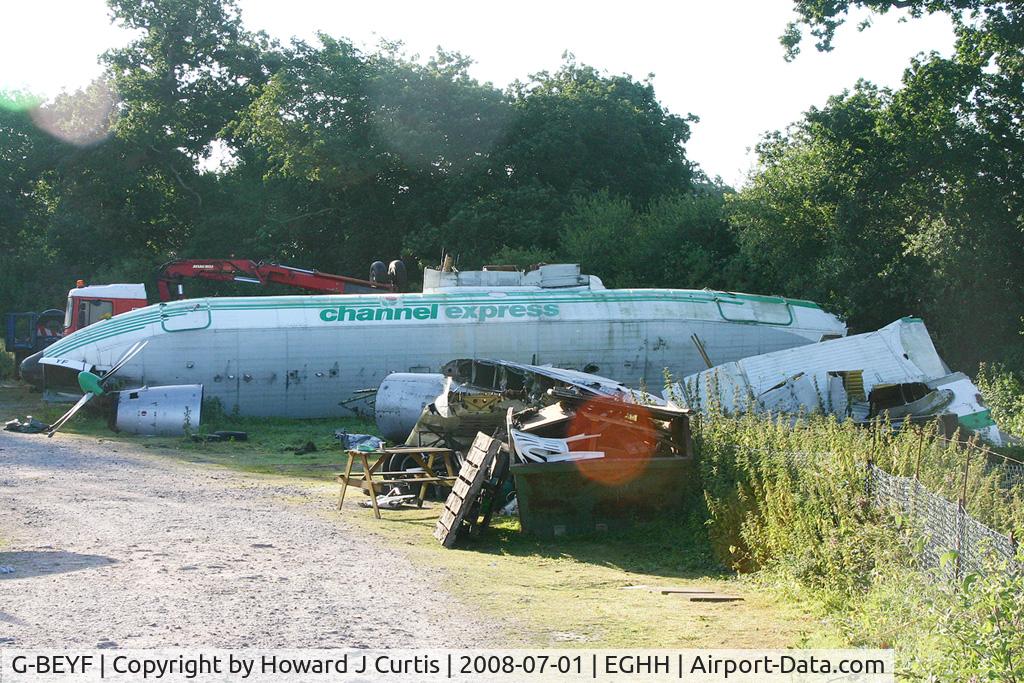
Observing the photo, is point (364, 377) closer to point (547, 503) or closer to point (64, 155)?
point (547, 503)

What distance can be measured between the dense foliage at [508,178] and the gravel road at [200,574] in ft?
64.2

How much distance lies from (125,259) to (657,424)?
3801cm

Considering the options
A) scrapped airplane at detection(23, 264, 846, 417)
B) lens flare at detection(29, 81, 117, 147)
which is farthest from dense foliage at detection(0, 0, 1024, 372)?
scrapped airplane at detection(23, 264, 846, 417)

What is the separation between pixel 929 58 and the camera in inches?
1110

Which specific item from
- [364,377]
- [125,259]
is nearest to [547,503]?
[364,377]

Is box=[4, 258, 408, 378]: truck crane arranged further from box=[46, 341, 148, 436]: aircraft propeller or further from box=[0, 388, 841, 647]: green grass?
box=[0, 388, 841, 647]: green grass

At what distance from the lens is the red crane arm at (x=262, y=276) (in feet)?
111

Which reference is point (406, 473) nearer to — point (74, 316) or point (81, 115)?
point (74, 316)

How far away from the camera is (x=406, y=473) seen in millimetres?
16750

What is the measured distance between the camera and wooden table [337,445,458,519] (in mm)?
15844

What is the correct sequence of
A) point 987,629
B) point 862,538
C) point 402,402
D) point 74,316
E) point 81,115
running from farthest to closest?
point 81,115
point 74,316
point 402,402
point 862,538
point 987,629

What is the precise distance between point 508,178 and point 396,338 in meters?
17.8

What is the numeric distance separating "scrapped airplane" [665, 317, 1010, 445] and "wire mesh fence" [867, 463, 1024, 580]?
1301 cm

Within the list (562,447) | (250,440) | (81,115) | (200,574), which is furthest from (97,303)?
(200,574)
